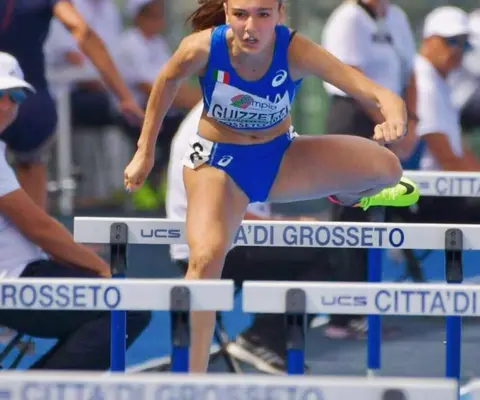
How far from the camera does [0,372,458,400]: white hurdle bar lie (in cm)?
294

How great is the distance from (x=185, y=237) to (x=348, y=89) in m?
0.88

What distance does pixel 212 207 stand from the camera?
4660 mm

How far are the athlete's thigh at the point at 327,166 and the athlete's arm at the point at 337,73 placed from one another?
11.9 inches

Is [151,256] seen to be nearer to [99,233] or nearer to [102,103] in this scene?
[102,103]

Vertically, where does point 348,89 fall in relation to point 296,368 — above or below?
above

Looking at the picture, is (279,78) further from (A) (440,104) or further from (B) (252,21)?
(A) (440,104)

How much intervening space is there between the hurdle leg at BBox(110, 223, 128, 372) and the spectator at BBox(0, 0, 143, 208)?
86.0 inches

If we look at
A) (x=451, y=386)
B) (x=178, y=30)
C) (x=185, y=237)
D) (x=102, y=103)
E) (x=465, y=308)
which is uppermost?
(x=178, y=30)

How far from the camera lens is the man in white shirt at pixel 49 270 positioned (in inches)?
203

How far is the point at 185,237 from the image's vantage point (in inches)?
200

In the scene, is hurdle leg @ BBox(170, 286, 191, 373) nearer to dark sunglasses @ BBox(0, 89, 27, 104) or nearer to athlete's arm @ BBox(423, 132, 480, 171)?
dark sunglasses @ BBox(0, 89, 27, 104)

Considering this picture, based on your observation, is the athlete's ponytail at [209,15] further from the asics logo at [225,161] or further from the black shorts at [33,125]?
the black shorts at [33,125]

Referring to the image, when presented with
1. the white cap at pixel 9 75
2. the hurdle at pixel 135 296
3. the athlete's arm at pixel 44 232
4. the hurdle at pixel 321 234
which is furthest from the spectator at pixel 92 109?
the hurdle at pixel 135 296

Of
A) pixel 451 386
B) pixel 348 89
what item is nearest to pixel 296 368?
pixel 451 386
